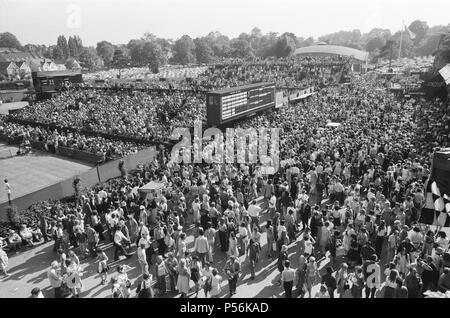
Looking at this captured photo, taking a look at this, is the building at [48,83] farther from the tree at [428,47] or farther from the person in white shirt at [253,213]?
the tree at [428,47]

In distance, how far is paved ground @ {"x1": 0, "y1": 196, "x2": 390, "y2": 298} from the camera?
9.90 m

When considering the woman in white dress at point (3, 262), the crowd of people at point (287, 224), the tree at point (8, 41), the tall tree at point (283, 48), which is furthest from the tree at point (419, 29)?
the woman in white dress at point (3, 262)

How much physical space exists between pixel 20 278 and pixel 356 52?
84.3 meters

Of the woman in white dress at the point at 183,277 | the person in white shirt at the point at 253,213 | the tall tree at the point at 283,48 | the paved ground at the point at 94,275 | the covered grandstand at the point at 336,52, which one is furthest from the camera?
the tall tree at the point at 283,48

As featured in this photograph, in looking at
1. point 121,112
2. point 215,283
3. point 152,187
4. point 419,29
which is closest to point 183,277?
point 215,283

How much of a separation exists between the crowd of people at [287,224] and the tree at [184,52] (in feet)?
355

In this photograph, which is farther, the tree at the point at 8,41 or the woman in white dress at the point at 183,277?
the tree at the point at 8,41

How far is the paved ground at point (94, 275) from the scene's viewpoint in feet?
32.5

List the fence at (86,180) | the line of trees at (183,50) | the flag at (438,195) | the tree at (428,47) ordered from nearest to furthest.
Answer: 1. the flag at (438,195)
2. the fence at (86,180)
3. the line of trees at (183,50)
4. the tree at (428,47)

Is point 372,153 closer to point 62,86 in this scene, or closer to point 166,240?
point 166,240

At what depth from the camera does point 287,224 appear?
11.5 metres

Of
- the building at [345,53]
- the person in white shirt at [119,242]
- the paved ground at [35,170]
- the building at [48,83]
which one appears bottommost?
the paved ground at [35,170]

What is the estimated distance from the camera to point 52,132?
30406 millimetres

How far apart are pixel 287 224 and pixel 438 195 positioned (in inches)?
170
